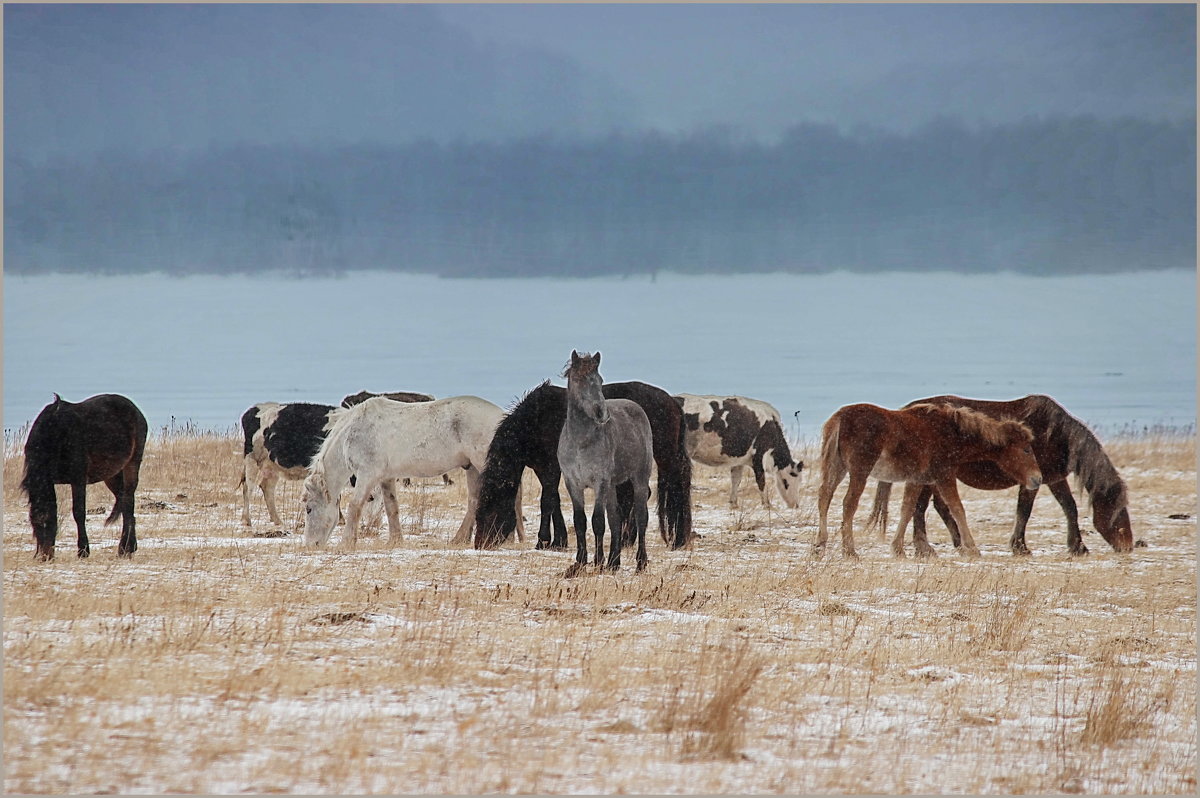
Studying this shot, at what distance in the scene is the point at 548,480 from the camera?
43.7 feet

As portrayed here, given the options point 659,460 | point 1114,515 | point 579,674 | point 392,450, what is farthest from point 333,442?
point 1114,515

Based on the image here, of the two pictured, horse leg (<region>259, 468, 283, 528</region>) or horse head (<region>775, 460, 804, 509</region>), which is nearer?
horse leg (<region>259, 468, 283, 528</region>)

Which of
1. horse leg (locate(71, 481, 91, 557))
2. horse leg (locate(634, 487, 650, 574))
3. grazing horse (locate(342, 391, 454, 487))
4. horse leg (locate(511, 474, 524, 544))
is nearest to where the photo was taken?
horse leg (locate(71, 481, 91, 557))

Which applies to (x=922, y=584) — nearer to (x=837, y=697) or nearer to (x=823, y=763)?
(x=837, y=697)

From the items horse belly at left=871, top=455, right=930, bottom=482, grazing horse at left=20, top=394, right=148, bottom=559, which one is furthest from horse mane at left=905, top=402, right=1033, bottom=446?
grazing horse at left=20, top=394, right=148, bottom=559

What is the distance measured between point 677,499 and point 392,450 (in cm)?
361

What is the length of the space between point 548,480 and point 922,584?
4.58 metres

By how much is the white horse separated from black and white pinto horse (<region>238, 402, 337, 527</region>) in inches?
95.0

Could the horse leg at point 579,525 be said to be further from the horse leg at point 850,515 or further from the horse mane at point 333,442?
the horse mane at point 333,442

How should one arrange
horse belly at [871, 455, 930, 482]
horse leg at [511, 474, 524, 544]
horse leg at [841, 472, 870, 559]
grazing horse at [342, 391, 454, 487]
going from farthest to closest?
grazing horse at [342, 391, 454, 487] < horse leg at [511, 474, 524, 544] < horse belly at [871, 455, 930, 482] < horse leg at [841, 472, 870, 559]

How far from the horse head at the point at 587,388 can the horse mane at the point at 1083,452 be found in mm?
6994

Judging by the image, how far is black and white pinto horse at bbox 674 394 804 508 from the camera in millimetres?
19578

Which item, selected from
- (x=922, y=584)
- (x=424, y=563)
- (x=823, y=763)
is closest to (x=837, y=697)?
(x=823, y=763)

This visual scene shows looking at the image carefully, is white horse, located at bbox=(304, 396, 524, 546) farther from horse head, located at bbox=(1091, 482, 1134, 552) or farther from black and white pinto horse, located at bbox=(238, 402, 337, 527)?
horse head, located at bbox=(1091, 482, 1134, 552)
